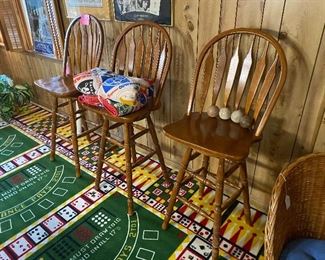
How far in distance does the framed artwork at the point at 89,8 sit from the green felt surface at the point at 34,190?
113 centimetres

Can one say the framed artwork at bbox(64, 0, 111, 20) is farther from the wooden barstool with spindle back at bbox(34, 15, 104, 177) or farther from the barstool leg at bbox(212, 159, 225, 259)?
the barstool leg at bbox(212, 159, 225, 259)

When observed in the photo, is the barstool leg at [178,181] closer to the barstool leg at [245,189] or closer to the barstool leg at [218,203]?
the barstool leg at [218,203]

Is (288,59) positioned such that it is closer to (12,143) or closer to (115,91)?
(115,91)

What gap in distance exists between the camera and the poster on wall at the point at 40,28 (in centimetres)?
222

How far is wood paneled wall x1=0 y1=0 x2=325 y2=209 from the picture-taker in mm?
1148

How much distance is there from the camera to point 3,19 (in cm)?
242

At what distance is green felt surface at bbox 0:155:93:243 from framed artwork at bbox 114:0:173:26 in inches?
45.4

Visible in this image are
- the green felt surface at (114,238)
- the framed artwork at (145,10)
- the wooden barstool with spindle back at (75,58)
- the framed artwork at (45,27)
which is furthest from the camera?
the framed artwork at (45,27)

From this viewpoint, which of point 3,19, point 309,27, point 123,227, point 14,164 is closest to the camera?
point 309,27

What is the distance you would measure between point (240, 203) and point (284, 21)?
1071 mm

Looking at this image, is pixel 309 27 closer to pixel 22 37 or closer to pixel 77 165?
pixel 77 165

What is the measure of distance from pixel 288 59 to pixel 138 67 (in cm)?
83

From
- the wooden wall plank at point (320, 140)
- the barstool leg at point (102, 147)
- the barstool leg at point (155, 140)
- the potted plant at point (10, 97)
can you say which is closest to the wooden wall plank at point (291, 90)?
the wooden wall plank at point (320, 140)

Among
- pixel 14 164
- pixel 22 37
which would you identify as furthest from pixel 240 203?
pixel 22 37
